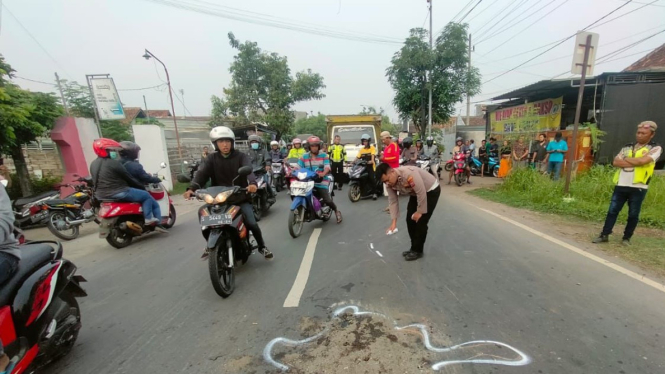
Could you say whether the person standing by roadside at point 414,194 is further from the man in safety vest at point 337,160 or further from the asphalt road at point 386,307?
the man in safety vest at point 337,160

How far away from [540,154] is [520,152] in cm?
238

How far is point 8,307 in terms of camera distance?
1.93 m

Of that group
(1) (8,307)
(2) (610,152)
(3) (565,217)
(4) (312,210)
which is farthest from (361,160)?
(2) (610,152)

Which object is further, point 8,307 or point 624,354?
point 624,354

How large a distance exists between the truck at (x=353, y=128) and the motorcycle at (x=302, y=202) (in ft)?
21.4

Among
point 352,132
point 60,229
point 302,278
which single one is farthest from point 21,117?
point 352,132

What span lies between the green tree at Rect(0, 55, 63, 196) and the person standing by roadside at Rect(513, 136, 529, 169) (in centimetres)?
1376

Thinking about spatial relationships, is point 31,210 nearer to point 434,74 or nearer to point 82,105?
point 82,105

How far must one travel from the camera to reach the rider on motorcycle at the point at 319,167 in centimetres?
587

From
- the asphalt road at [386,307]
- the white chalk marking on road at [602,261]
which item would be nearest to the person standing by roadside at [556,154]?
the white chalk marking on road at [602,261]

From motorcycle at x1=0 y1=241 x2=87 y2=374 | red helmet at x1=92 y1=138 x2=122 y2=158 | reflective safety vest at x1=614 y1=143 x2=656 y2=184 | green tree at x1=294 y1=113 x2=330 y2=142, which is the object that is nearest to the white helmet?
motorcycle at x1=0 y1=241 x2=87 y2=374

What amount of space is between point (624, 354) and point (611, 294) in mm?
1063

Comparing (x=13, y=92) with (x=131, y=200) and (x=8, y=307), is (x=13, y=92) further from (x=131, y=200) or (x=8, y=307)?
(x=8, y=307)

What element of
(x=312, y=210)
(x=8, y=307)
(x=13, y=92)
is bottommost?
(x=312, y=210)
